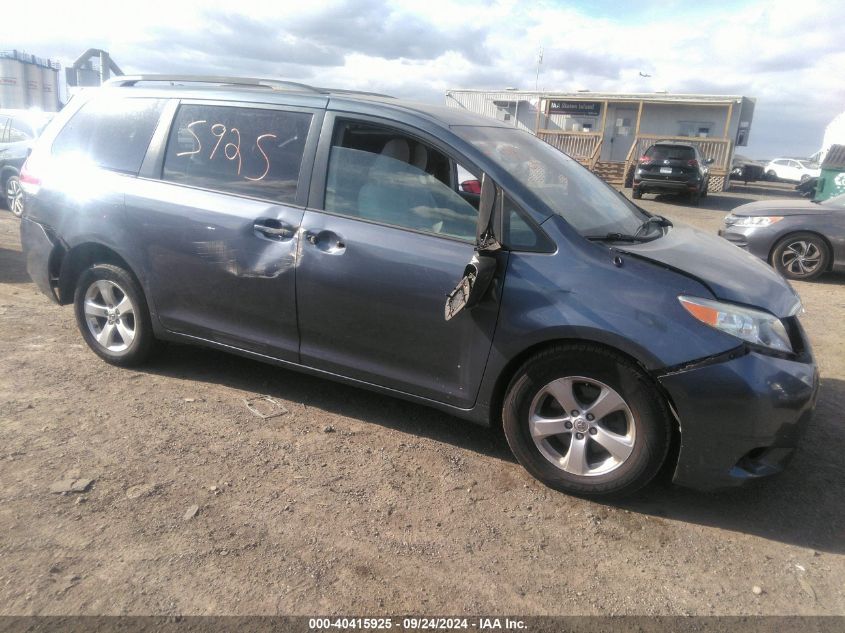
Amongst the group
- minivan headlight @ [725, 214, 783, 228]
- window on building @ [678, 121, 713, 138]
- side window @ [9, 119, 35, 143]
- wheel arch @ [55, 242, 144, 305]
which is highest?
window on building @ [678, 121, 713, 138]

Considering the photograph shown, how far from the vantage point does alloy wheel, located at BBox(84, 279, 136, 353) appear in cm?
422

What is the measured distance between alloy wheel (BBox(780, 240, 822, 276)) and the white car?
101 ft

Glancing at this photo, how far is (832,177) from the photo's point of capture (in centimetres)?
1334

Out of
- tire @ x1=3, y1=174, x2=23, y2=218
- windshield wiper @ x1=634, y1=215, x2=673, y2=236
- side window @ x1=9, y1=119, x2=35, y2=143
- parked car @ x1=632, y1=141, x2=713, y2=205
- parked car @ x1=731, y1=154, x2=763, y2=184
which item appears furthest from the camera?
parked car @ x1=731, y1=154, x2=763, y2=184

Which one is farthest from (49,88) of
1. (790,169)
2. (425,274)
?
(790,169)

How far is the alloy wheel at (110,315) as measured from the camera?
4.22m

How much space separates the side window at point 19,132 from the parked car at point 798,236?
37.7ft

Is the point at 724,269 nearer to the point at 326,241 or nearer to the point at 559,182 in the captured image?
the point at 559,182

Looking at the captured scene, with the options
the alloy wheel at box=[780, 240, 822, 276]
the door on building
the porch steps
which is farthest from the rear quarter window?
the alloy wheel at box=[780, 240, 822, 276]

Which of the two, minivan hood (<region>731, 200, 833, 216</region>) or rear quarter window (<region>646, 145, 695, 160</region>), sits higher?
rear quarter window (<region>646, 145, 695, 160</region>)

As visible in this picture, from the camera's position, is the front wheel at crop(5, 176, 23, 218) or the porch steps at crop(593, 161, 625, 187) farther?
the porch steps at crop(593, 161, 625, 187)

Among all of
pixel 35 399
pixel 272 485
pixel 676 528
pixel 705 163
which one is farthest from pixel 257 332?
pixel 705 163

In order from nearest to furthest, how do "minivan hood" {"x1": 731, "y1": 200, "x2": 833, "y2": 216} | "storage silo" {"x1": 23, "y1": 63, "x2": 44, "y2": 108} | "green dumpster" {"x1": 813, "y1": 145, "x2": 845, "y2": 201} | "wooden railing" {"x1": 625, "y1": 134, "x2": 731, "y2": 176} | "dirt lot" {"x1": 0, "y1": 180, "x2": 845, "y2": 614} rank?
"dirt lot" {"x1": 0, "y1": 180, "x2": 845, "y2": 614} < "minivan hood" {"x1": 731, "y1": 200, "x2": 833, "y2": 216} < "green dumpster" {"x1": 813, "y1": 145, "x2": 845, "y2": 201} < "wooden railing" {"x1": 625, "y1": 134, "x2": 731, "y2": 176} < "storage silo" {"x1": 23, "y1": 63, "x2": 44, "y2": 108}

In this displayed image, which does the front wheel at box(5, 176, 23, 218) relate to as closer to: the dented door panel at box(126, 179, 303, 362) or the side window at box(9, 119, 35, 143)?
the side window at box(9, 119, 35, 143)
